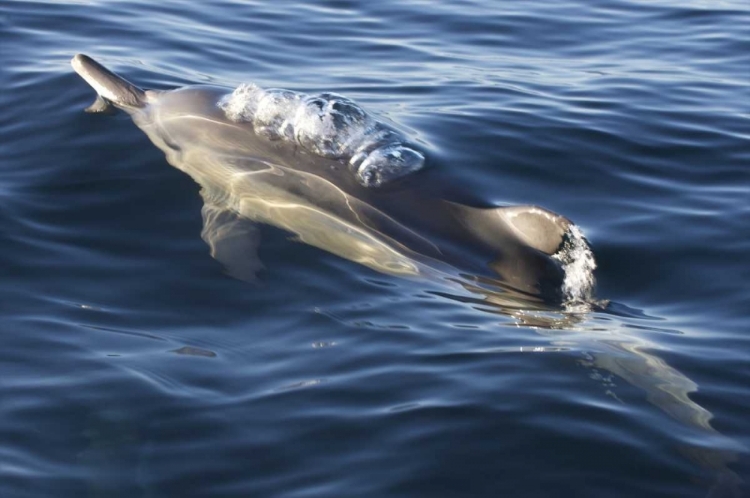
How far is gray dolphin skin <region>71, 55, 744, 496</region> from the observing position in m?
6.86

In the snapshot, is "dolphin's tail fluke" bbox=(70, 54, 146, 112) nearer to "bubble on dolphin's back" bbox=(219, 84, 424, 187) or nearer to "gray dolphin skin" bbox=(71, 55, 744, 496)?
"gray dolphin skin" bbox=(71, 55, 744, 496)

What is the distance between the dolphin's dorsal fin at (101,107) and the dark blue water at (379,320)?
164 mm

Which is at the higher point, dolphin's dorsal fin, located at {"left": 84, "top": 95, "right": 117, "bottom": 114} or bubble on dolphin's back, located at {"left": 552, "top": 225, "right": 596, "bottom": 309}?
dolphin's dorsal fin, located at {"left": 84, "top": 95, "right": 117, "bottom": 114}

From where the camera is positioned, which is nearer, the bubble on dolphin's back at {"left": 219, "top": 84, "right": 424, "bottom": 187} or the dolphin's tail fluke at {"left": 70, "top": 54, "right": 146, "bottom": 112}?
the bubble on dolphin's back at {"left": 219, "top": 84, "right": 424, "bottom": 187}

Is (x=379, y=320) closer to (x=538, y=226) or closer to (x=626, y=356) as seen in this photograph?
(x=538, y=226)

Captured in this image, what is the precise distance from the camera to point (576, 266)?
7.61m

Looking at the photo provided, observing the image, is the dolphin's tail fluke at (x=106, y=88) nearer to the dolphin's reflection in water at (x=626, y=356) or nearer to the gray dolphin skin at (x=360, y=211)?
the gray dolphin skin at (x=360, y=211)

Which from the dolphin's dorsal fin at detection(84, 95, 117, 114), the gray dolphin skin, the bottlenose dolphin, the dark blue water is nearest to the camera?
the dark blue water

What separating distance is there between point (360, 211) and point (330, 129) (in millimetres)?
1239

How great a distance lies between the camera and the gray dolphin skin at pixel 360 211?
270 inches

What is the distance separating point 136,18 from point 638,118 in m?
6.98

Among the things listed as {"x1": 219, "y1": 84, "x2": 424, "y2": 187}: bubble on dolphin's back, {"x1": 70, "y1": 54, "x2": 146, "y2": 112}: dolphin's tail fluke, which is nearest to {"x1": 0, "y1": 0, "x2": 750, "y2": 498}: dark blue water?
{"x1": 70, "y1": 54, "x2": 146, "y2": 112}: dolphin's tail fluke

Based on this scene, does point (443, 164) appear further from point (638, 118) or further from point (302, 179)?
point (638, 118)

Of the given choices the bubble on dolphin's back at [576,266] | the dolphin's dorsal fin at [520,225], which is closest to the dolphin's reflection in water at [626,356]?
the bubble on dolphin's back at [576,266]
